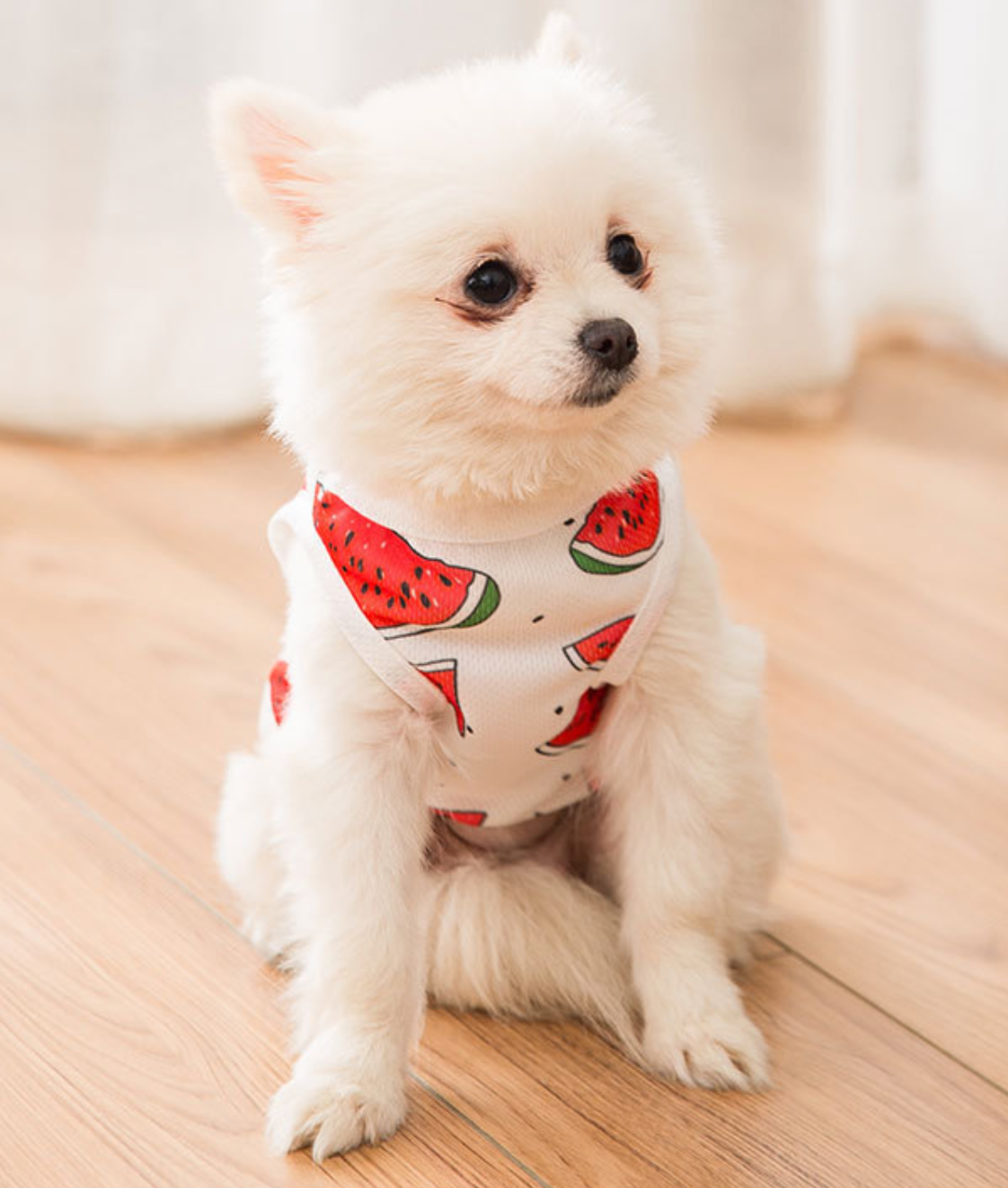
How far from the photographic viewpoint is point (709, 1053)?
121 cm

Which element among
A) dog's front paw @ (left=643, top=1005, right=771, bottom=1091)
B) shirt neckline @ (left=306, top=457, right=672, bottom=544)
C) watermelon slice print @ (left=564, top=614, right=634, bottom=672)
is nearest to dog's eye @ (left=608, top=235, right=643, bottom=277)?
shirt neckline @ (left=306, top=457, right=672, bottom=544)

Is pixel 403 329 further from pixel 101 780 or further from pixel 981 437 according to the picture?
pixel 981 437

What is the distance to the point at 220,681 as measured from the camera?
1790 mm

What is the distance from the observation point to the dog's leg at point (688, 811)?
1206 millimetres

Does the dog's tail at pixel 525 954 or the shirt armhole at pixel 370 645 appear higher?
the shirt armhole at pixel 370 645

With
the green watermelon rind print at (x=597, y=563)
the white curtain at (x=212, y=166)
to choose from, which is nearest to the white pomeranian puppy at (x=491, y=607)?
the green watermelon rind print at (x=597, y=563)

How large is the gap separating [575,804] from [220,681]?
56 cm

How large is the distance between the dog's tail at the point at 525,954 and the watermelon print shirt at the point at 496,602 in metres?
0.14

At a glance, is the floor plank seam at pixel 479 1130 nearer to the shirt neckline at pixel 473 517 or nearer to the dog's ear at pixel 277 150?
the shirt neckline at pixel 473 517

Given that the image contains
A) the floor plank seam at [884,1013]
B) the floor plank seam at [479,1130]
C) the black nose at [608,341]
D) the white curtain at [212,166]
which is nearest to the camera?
the black nose at [608,341]

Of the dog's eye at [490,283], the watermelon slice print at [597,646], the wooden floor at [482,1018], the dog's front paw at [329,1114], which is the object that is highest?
the dog's eye at [490,283]

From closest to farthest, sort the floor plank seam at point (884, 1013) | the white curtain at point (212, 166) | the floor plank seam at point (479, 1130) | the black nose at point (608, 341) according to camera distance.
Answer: the black nose at point (608, 341) < the floor plank seam at point (479, 1130) < the floor plank seam at point (884, 1013) < the white curtain at point (212, 166)

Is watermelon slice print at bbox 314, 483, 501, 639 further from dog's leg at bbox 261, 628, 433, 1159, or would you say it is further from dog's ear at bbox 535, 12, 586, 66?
dog's ear at bbox 535, 12, 586, 66

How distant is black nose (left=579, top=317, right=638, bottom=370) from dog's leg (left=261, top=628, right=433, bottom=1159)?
279 millimetres
